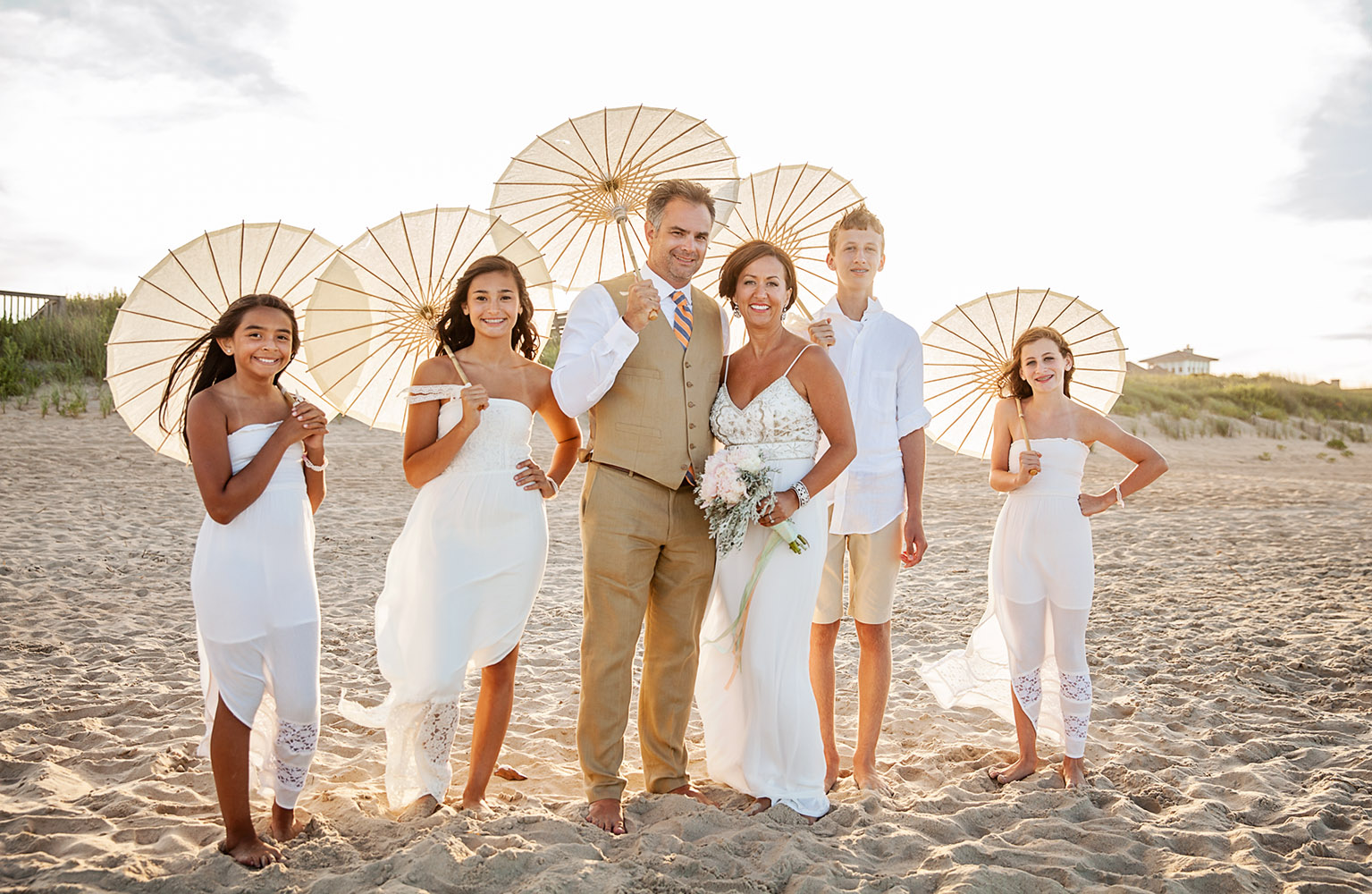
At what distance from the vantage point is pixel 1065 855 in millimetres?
3570

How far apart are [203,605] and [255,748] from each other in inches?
30.9

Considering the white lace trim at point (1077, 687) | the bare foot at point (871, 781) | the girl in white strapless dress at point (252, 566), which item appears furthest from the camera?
the white lace trim at point (1077, 687)

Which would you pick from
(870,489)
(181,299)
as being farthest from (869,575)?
(181,299)

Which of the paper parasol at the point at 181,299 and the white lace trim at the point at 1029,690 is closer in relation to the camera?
the paper parasol at the point at 181,299

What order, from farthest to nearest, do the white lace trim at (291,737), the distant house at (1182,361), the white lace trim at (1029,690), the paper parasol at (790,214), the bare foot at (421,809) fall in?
the distant house at (1182,361)
the paper parasol at (790,214)
the white lace trim at (1029,690)
the bare foot at (421,809)
the white lace trim at (291,737)

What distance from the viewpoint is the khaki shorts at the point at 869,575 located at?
437 centimetres

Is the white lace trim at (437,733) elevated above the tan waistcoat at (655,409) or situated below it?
below

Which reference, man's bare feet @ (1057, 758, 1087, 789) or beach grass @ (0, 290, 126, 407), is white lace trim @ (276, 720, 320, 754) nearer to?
man's bare feet @ (1057, 758, 1087, 789)

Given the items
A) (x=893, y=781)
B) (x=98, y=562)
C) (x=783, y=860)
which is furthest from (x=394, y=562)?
(x=98, y=562)

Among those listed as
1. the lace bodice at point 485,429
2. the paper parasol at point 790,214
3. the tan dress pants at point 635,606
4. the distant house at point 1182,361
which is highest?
the distant house at point 1182,361

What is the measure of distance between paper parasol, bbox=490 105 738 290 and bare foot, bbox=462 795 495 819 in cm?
265

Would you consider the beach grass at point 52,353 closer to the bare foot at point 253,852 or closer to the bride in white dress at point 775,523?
the bare foot at point 253,852

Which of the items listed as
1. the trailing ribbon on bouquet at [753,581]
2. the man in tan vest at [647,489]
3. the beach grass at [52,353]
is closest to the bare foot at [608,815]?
the man in tan vest at [647,489]

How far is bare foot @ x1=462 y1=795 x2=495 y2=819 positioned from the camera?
3787 mm
